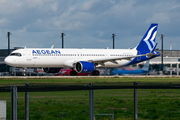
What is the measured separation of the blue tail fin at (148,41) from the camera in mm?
56531

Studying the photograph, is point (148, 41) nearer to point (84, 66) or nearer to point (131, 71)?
point (131, 71)

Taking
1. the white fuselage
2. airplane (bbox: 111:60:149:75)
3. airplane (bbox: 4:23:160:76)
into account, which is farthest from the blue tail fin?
airplane (bbox: 111:60:149:75)

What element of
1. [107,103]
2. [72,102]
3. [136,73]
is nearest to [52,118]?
[72,102]

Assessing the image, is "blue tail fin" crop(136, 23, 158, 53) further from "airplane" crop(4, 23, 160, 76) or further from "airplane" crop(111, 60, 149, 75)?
"airplane" crop(111, 60, 149, 75)

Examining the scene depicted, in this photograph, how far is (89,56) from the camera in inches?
2012

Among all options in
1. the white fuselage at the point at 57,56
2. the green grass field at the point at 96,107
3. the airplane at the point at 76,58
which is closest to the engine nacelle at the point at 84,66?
the airplane at the point at 76,58

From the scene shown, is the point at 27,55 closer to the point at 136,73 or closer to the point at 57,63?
the point at 57,63

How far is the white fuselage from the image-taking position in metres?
45.9

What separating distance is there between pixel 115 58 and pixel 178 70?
40.6 metres

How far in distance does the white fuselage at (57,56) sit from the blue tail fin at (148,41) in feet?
10.2

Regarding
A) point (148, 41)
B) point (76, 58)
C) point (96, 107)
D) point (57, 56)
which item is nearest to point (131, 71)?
point (148, 41)

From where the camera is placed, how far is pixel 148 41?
57.5m

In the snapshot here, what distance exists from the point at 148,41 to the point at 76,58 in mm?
15073

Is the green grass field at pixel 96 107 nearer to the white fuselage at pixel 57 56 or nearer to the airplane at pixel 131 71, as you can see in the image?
the white fuselage at pixel 57 56
